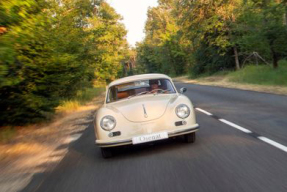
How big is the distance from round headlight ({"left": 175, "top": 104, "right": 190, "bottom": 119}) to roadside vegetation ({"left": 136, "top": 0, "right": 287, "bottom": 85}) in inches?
561

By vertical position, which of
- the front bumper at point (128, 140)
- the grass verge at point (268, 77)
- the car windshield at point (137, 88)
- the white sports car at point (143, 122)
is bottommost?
the grass verge at point (268, 77)

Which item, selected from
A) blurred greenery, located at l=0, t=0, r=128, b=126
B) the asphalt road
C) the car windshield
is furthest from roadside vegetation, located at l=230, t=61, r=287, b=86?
the car windshield

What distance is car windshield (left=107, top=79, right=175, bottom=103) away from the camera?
25.1 feet

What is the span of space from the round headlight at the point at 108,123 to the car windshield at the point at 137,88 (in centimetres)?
134

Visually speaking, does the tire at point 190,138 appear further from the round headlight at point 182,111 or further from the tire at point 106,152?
the tire at point 106,152

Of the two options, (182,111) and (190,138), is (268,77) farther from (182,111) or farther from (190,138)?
(182,111)

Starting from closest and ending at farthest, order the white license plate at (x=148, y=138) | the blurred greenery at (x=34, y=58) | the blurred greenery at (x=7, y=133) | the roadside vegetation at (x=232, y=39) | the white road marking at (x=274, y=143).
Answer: the white road marking at (x=274, y=143) → the white license plate at (x=148, y=138) → the blurred greenery at (x=34, y=58) → the blurred greenery at (x=7, y=133) → the roadside vegetation at (x=232, y=39)

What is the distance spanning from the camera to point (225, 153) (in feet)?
18.8

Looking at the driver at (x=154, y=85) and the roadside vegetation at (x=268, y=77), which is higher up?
the driver at (x=154, y=85)

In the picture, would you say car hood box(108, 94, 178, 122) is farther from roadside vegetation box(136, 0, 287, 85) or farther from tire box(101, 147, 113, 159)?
roadside vegetation box(136, 0, 287, 85)

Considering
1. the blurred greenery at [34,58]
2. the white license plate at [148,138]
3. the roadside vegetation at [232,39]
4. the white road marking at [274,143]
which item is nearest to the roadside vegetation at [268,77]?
the roadside vegetation at [232,39]

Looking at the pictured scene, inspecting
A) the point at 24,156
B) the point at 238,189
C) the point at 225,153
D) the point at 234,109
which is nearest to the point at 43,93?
the point at 24,156

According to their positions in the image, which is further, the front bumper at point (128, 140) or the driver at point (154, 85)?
the driver at point (154, 85)

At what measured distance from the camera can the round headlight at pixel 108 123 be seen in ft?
20.4
